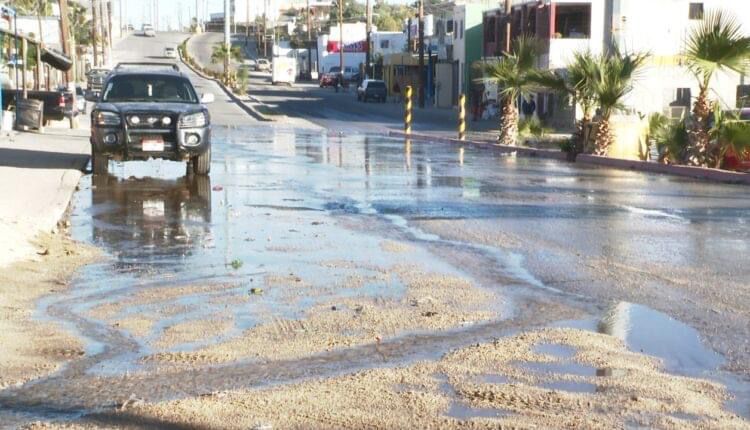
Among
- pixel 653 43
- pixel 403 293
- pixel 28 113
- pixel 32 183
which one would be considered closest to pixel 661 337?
pixel 403 293

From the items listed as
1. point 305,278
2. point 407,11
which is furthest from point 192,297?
point 407,11

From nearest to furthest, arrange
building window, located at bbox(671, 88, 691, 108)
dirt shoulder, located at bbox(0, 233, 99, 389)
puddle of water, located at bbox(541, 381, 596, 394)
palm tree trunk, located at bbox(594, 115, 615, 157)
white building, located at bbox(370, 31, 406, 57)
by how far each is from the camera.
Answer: puddle of water, located at bbox(541, 381, 596, 394) → dirt shoulder, located at bbox(0, 233, 99, 389) → palm tree trunk, located at bbox(594, 115, 615, 157) → building window, located at bbox(671, 88, 691, 108) → white building, located at bbox(370, 31, 406, 57)

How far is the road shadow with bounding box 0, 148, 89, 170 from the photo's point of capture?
20297 mm

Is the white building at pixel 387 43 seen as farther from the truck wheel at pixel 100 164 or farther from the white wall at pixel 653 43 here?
the truck wheel at pixel 100 164

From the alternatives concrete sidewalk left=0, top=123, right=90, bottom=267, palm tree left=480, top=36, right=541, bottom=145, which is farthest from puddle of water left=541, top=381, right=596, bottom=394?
palm tree left=480, top=36, right=541, bottom=145

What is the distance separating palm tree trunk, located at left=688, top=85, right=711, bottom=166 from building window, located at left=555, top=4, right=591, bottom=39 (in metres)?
30.6

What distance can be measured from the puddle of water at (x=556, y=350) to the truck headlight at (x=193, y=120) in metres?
12.1

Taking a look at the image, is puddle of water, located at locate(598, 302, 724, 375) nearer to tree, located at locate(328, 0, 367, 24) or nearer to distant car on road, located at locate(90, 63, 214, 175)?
distant car on road, located at locate(90, 63, 214, 175)

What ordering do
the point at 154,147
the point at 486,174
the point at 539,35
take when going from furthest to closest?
the point at 539,35 → the point at 486,174 → the point at 154,147

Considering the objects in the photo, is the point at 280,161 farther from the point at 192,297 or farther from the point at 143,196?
the point at 192,297

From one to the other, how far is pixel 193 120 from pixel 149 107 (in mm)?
712

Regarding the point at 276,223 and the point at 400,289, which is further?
the point at 276,223

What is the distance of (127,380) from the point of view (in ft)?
21.0

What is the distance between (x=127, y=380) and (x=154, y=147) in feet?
40.6
